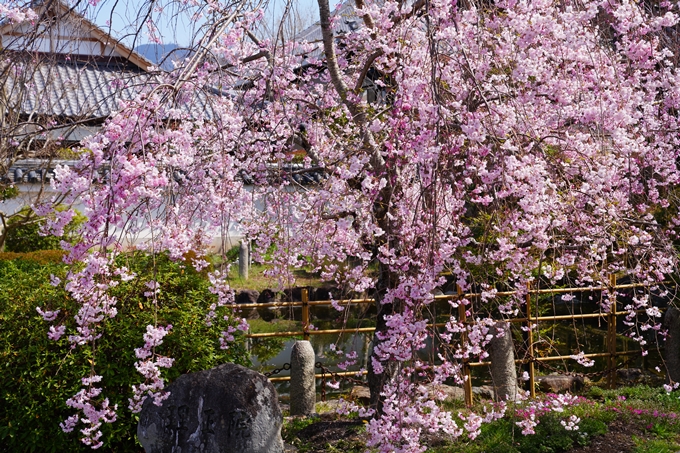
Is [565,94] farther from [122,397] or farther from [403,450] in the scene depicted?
[122,397]

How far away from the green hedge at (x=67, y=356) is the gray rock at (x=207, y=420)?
1.92 feet

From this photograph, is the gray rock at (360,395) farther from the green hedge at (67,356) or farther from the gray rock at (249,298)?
the gray rock at (249,298)

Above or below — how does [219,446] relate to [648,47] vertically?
below

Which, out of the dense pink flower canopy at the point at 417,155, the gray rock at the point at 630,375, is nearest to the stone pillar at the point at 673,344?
the gray rock at the point at 630,375

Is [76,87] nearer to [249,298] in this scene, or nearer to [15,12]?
[15,12]

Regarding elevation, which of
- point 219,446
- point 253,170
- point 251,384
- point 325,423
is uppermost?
point 253,170

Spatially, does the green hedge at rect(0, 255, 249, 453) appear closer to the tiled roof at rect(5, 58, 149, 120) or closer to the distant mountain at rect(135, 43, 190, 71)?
the tiled roof at rect(5, 58, 149, 120)

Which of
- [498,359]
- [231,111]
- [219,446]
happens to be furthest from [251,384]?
[498,359]

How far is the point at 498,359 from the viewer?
690 centimetres

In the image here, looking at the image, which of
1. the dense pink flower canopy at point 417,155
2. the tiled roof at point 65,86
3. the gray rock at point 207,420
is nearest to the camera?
the dense pink flower canopy at point 417,155

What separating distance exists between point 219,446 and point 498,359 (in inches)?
134

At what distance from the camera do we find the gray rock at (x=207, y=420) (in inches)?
176

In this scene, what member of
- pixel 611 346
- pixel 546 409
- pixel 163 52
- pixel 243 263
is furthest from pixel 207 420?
pixel 243 263

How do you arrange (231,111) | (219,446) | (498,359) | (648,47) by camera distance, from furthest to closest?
(498,359) < (231,111) < (648,47) < (219,446)
